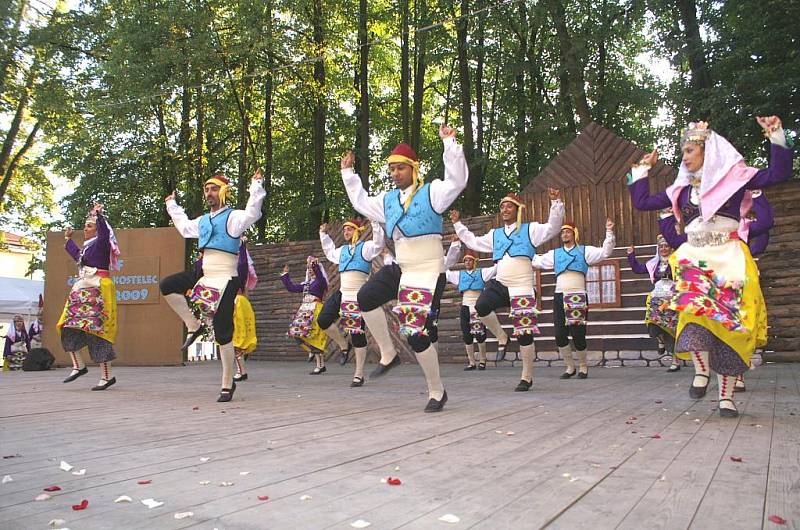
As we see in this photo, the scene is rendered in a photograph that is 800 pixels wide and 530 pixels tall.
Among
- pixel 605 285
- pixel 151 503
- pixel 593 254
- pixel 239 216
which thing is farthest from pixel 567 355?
pixel 151 503

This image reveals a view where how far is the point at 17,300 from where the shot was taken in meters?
16.6

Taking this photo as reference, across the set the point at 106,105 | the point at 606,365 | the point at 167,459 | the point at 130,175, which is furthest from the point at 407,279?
the point at 130,175

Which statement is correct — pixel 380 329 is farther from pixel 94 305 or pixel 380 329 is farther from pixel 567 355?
pixel 567 355

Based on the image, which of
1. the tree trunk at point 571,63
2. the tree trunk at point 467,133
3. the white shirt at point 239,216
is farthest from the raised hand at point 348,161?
the tree trunk at point 467,133

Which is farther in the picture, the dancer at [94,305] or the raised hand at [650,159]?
the dancer at [94,305]

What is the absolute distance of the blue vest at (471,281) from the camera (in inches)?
447

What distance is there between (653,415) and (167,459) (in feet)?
10.1

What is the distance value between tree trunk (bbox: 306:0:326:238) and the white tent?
734 centimetres

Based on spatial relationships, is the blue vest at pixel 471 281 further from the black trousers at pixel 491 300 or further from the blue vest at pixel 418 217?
the blue vest at pixel 418 217

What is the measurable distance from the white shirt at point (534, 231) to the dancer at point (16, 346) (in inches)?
425

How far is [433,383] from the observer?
4871 mm

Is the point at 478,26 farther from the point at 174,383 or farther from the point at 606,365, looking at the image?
the point at 174,383

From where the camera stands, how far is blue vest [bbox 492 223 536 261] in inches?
265

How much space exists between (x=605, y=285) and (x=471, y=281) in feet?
7.99
